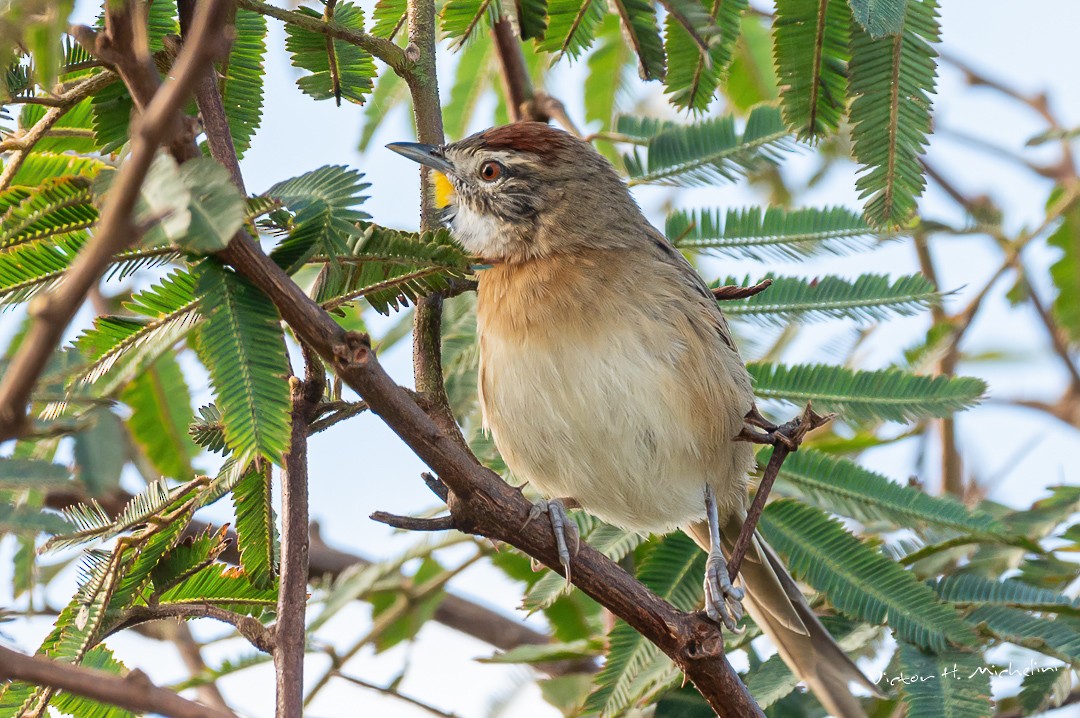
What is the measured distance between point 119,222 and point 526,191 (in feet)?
12.0

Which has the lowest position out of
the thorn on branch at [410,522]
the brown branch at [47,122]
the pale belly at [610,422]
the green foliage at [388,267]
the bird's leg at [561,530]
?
the thorn on branch at [410,522]

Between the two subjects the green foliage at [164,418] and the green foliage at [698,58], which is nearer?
the green foliage at [698,58]

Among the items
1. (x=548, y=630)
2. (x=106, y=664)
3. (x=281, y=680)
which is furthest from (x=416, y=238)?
(x=548, y=630)

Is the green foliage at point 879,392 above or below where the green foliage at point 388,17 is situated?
below

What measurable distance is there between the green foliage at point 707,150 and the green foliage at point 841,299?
54 centimetres

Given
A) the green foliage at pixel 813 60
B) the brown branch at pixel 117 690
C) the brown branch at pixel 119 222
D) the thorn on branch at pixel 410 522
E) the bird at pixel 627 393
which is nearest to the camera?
the brown branch at pixel 119 222

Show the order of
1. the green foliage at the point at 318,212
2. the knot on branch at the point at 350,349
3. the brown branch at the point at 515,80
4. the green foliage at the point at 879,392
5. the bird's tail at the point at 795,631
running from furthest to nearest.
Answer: the brown branch at the point at 515,80 < the green foliage at the point at 879,392 < the bird's tail at the point at 795,631 < the green foliage at the point at 318,212 < the knot on branch at the point at 350,349

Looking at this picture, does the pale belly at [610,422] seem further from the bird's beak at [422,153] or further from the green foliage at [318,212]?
the green foliage at [318,212]

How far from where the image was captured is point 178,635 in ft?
18.7

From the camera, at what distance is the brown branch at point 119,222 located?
4.80ft

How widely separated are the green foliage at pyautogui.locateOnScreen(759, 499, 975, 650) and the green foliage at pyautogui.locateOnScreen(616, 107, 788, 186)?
4.84 feet

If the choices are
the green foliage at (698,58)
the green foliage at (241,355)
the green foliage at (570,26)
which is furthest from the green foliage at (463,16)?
the green foliage at (241,355)

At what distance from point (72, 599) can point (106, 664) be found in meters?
0.26

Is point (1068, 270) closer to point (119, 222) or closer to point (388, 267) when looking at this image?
point (388, 267)
